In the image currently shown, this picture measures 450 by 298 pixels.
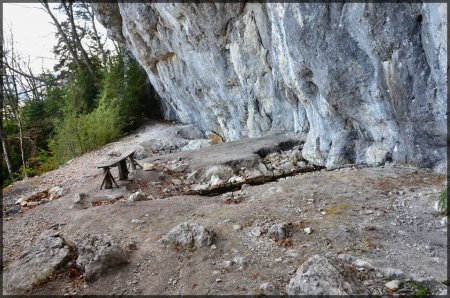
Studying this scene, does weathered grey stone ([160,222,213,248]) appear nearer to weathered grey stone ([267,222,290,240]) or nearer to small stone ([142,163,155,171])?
weathered grey stone ([267,222,290,240])

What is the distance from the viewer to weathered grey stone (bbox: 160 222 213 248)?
4.13m

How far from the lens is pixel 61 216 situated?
625 centimetres

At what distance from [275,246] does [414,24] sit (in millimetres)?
4033

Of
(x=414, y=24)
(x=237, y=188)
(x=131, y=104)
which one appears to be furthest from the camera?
(x=131, y=104)

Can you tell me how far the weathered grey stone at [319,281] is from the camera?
8.80 ft

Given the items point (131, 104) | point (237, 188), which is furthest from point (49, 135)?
point (237, 188)

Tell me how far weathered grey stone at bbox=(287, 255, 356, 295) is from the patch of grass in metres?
0.55

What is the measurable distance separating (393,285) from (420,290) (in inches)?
8.0

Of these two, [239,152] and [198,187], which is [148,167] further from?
[239,152]

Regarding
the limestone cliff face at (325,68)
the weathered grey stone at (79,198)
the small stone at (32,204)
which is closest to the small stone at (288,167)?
the limestone cliff face at (325,68)

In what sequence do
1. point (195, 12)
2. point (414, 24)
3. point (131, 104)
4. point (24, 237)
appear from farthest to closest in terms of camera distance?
point (131, 104) < point (195, 12) < point (24, 237) < point (414, 24)

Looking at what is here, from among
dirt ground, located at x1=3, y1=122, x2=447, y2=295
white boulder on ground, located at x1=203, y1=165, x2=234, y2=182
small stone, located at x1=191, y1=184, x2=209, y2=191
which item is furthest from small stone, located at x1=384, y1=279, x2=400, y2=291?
white boulder on ground, located at x1=203, y1=165, x2=234, y2=182

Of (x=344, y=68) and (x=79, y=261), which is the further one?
(x=344, y=68)

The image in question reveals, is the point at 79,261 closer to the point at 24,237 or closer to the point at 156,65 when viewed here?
the point at 24,237
